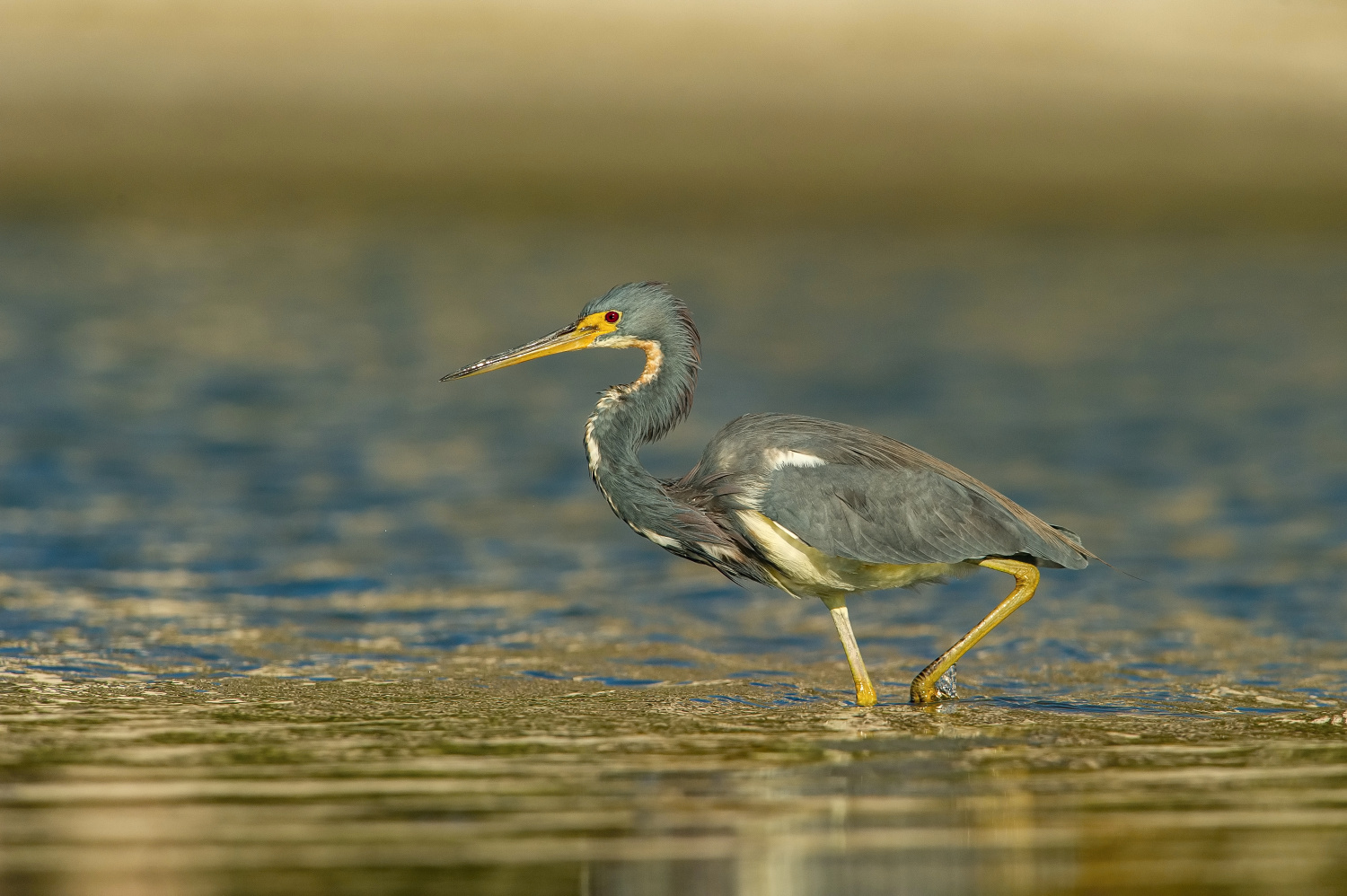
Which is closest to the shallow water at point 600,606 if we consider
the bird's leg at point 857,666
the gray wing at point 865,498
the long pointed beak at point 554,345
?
the bird's leg at point 857,666

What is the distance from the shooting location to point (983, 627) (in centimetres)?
880

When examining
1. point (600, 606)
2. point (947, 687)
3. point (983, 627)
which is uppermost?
point (600, 606)

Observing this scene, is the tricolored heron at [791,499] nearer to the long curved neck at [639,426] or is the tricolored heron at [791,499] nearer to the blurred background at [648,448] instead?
the long curved neck at [639,426]

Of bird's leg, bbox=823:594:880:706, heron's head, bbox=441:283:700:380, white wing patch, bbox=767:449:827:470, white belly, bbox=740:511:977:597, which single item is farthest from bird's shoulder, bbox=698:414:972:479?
bird's leg, bbox=823:594:880:706

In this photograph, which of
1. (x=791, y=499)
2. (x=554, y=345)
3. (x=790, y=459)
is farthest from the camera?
(x=554, y=345)

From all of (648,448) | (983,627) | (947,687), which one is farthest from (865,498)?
(648,448)

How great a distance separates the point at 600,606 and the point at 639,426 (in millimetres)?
2857

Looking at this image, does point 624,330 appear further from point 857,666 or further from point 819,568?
point 857,666

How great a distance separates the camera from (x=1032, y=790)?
6.45 meters

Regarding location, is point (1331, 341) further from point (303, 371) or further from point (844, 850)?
Answer: point (844, 850)

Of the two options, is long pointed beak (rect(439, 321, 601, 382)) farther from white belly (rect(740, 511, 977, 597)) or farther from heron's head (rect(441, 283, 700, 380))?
white belly (rect(740, 511, 977, 597))

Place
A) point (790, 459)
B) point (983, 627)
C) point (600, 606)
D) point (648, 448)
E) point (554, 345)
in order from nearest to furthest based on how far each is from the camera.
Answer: point (790, 459), point (554, 345), point (983, 627), point (600, 606), point (648, 448)

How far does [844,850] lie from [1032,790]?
109cm

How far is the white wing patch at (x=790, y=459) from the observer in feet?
27.5
